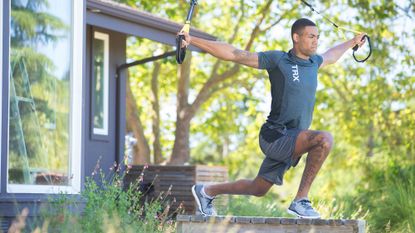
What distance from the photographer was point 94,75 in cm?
1266

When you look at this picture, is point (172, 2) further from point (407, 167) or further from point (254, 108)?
point (407, 167)

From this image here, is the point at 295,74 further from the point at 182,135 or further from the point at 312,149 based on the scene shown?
the point at 182,135

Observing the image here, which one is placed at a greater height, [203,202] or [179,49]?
[179,49]

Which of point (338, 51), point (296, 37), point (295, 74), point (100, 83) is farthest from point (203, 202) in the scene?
point (100, 83)

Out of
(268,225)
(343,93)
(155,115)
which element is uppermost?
(343,93)

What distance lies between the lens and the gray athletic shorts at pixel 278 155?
728 cm

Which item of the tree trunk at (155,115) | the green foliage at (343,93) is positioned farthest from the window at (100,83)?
the tree trunk at (155,115)

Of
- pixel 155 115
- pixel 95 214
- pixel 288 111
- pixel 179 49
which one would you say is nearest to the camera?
pixel 179 49

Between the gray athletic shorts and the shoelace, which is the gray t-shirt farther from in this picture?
the shoelace

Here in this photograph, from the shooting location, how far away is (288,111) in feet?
24.2

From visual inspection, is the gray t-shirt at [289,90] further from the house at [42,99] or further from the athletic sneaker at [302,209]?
the house at [42,99]

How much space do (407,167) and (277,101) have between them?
25.8ft

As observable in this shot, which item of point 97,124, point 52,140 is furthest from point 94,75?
point 52,140

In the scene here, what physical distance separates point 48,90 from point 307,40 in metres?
Result: 2.85
